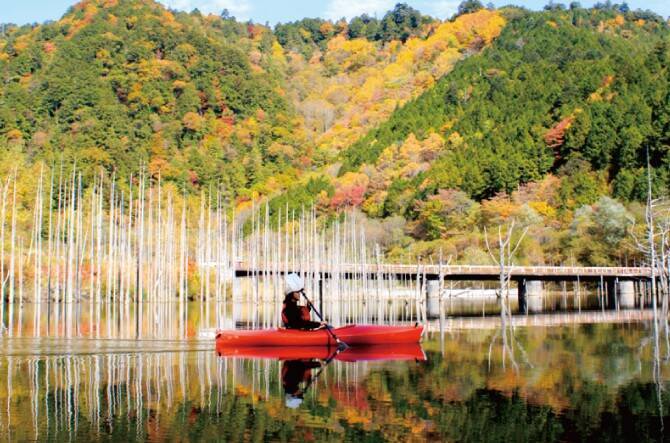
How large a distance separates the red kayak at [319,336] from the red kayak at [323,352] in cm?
16

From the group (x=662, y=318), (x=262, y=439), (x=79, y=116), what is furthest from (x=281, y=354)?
(x=79, y=116)

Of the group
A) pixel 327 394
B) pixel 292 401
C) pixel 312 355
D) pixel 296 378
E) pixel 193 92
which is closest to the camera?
pixel 292 401

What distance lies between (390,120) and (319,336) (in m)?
119

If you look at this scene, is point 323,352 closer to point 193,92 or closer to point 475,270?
point 475,270

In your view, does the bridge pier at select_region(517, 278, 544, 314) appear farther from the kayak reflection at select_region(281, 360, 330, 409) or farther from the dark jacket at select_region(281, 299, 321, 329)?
the kayak reflection at select_region(281, 360, 330, 409)

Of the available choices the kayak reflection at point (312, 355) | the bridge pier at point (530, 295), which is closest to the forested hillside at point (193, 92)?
the bridge pier at point (530, 295)

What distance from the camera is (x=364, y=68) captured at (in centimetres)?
17675

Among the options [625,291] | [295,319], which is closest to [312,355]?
[295,319]

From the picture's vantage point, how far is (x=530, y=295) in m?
73.4

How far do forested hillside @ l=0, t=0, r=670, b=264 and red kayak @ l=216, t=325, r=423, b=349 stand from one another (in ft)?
178

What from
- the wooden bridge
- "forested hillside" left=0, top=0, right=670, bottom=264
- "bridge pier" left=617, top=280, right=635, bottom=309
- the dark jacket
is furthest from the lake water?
"forested hillside" left=0, top=0, right=670, bottom=264

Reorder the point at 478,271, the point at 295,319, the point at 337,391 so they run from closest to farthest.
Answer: the point at 337,391 → the point at 295,319 → the point at 478,271

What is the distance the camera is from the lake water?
48.2 feet

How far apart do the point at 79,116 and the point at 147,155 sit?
12389 millimetres
